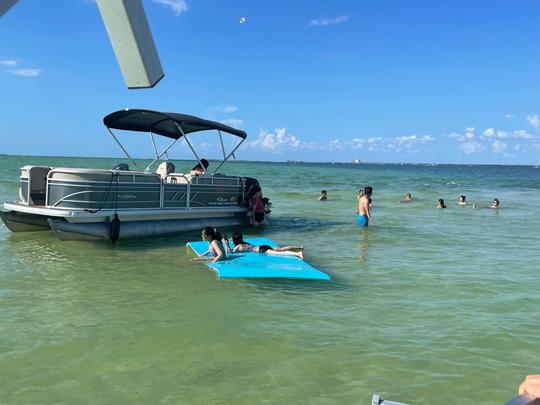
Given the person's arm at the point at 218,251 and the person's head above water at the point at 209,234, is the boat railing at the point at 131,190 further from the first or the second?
the person's arm at the point at 218,251

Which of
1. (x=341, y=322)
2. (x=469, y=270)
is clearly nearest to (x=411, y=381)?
(x=341, y=322)

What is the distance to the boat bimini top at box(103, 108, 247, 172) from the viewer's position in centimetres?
1241

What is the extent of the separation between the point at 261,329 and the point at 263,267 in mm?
2506

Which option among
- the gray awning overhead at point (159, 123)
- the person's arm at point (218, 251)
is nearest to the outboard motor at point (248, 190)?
the gray awning overhead at point (159, 123)

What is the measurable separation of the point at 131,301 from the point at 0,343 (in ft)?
6.21

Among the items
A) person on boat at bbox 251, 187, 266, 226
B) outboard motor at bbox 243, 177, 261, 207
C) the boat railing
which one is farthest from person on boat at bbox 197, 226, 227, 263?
outboard motor at bbox 243, 177, 261, 207

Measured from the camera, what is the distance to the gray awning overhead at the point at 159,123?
40.7 ft

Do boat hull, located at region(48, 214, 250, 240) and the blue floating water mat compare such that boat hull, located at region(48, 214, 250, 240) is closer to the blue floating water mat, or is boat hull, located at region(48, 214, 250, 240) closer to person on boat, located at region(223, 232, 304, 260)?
person on boat, located at region(223, 232, 304, 260)

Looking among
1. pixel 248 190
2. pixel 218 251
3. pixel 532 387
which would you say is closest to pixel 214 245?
pixel 218 251

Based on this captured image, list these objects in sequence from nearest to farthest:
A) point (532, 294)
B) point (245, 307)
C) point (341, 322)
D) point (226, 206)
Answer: point (341, 322) < point (245, 307) < point (532, 294) < point (226, 206)

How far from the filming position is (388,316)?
21.2 ft

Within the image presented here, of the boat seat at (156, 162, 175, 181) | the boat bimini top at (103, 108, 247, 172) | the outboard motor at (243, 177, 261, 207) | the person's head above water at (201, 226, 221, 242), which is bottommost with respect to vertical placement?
the person's head above water at (201, 226, 221, 242)

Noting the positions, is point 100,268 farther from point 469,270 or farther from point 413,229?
point 413,229

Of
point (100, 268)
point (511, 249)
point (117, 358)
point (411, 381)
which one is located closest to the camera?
point (411, 381)
